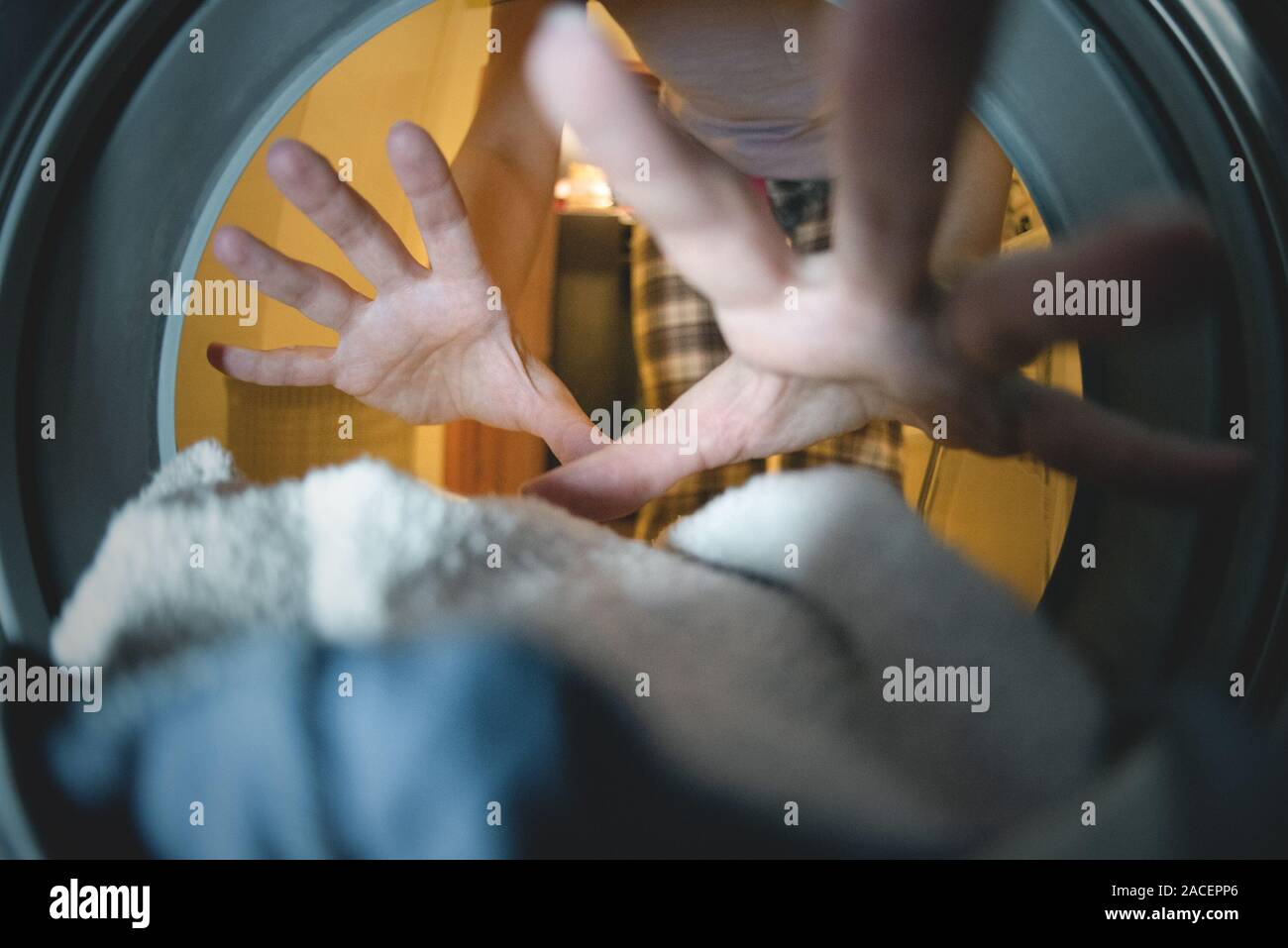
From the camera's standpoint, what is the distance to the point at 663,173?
12.4 inches

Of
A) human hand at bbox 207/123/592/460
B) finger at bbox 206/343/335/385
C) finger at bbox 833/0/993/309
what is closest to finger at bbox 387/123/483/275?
human hand at bbox 207/123/592/460

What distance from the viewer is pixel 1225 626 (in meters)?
0.42

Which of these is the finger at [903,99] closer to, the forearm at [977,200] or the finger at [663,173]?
the finger at [663,173]

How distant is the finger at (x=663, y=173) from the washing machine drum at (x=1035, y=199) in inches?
8.2

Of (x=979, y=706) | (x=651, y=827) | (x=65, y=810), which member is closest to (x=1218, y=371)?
(x=979, y=706)

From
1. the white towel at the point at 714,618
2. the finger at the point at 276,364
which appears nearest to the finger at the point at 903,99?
the white towel at the point at 714,618

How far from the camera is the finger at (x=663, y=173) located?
0.31 meters

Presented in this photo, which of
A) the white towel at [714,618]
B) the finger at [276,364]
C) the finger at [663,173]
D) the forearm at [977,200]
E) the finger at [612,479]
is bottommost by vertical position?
the white towel at [714,618]

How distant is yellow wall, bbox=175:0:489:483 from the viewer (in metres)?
0.56

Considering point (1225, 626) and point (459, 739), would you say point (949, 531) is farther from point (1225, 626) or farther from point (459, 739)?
point (459, 739)

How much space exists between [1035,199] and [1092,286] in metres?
0.23

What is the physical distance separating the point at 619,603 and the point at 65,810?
25cm

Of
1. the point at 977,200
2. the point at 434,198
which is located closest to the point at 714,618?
the point at 434,198

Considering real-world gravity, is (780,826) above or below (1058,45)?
below
